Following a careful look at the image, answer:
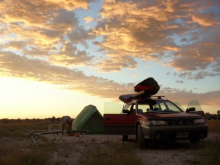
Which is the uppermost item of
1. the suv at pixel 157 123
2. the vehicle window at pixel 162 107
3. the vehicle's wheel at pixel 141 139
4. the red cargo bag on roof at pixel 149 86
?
the red cargo bag on roof at pixel 149 86

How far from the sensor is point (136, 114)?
10.8m

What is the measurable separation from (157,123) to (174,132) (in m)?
0.66

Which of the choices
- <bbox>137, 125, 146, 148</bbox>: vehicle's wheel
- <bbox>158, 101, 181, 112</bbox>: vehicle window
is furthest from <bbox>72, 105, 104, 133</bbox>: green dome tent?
<bbox>137, 125, 146, 148</bbox>: vehicle's wheel

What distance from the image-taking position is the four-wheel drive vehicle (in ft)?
31.2

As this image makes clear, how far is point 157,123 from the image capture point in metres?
9.52

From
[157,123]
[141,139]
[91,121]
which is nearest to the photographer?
[157,123]

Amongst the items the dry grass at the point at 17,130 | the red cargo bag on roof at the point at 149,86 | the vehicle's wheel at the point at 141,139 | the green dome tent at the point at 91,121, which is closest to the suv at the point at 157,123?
the vehicle's wheel at the point at 141,139

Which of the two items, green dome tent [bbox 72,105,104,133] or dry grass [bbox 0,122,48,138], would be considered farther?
green dome tent [bbox 72,105,104,133]

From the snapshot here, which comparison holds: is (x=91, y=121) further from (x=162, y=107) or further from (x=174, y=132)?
(x=174, y=132)

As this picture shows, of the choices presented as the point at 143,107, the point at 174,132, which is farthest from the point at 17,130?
the point at 174,132

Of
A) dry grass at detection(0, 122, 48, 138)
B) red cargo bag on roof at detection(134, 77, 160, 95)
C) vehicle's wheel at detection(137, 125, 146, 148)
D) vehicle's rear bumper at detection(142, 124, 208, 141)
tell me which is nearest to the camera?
vehicle's rear bumper at detection(142, 124, 208, 141)

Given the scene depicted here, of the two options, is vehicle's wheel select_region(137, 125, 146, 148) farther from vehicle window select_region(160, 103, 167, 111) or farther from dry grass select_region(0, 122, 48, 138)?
dry grass select_region(0, 122, 48, 138)

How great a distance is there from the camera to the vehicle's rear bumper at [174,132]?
31.0 feet

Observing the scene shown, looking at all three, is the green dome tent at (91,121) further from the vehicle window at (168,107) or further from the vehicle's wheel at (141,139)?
the vehicle's wheel at (141,139)
